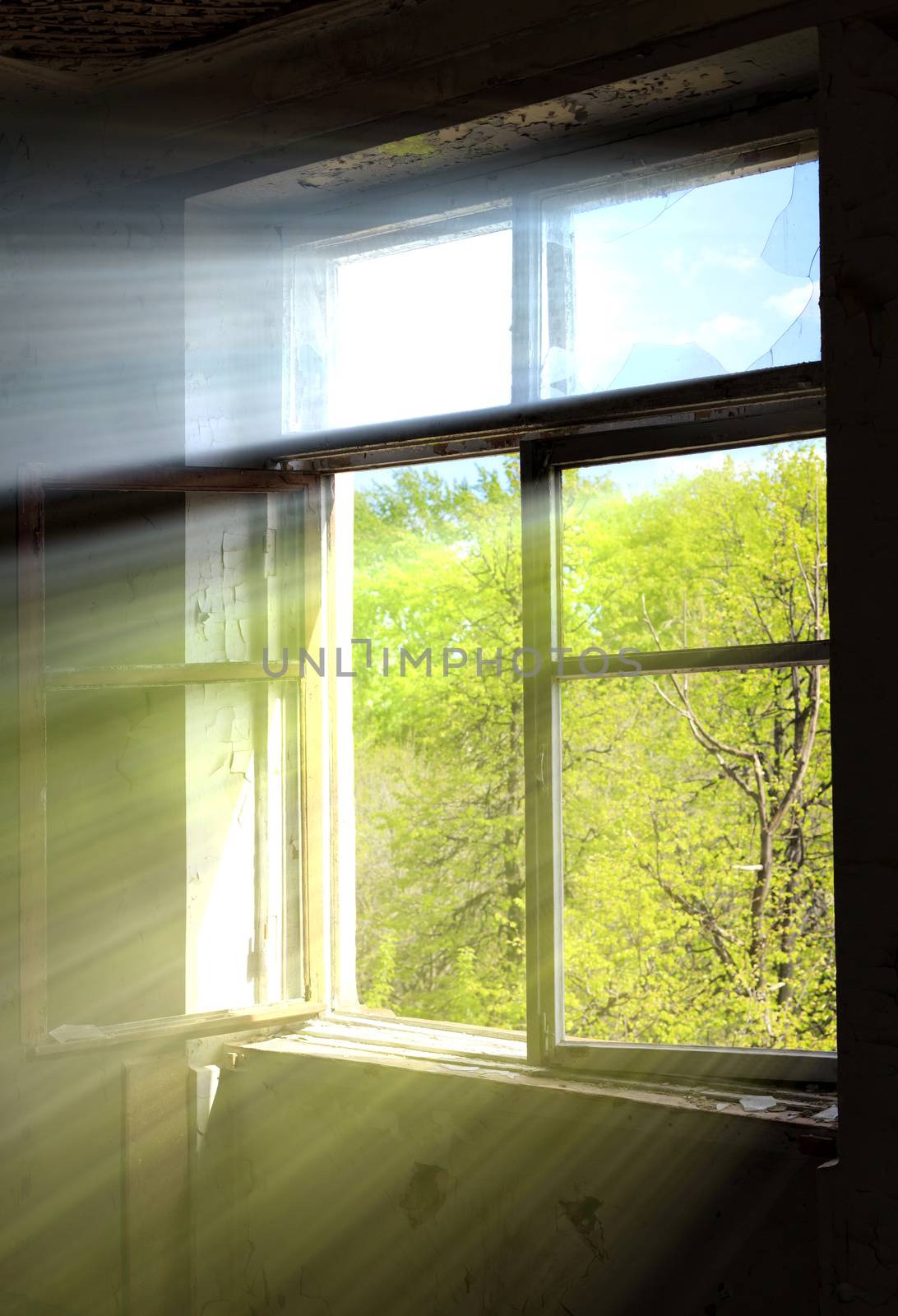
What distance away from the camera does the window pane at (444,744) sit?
8.20 meters

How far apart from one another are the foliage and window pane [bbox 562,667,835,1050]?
17 millimetres

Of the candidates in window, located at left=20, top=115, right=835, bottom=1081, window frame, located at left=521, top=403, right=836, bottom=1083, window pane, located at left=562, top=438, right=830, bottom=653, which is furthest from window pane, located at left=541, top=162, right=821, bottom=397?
window pane, located at left=562, top=438, right=830, bottom=653

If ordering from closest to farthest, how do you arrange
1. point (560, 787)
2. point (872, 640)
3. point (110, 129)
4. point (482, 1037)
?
point (872, 640), point (560, 787), point (482, 1037), point (110, 129)

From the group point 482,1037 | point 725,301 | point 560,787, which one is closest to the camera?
point 725,301

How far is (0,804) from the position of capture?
9.44ft

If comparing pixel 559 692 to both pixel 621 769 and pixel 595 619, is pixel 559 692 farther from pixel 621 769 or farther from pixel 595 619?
pixel 621 769

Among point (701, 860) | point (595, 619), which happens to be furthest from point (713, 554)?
point (701, 860)

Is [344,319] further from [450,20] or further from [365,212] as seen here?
[450,20]

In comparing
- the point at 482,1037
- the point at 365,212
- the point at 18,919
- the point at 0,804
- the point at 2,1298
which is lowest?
the point at 2,1298

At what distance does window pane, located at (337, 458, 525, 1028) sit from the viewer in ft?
26.9

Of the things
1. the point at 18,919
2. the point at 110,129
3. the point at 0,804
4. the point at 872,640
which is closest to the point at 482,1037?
the point at 18,919

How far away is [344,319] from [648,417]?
1008 mm

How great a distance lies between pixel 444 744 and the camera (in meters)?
8.55

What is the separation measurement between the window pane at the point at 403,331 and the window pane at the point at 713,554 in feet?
6.35
